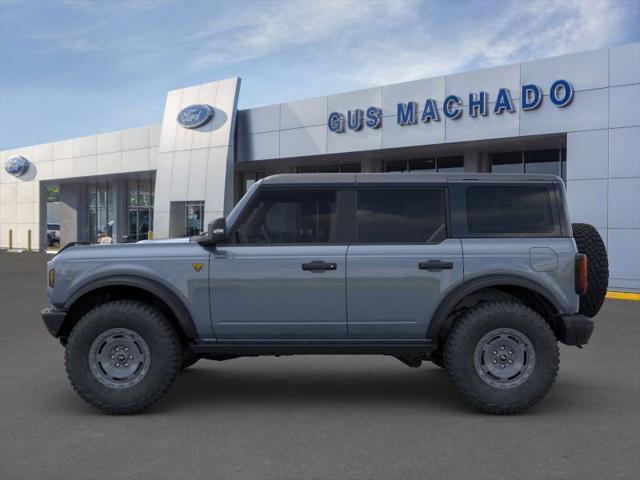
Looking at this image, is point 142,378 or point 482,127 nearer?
point 142,378

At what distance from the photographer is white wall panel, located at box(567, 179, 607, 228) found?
16.3 meters

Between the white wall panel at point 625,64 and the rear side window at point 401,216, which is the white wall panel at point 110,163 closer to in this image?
the white wall panel at point 625,64

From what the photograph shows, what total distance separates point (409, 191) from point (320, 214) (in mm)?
809

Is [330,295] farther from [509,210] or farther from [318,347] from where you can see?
[509,210]

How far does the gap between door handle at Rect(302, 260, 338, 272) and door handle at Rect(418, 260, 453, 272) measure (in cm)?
73

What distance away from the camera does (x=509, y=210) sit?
548cm

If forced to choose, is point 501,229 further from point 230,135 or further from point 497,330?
point 230,135

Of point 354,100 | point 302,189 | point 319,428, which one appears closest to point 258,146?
point 354,100

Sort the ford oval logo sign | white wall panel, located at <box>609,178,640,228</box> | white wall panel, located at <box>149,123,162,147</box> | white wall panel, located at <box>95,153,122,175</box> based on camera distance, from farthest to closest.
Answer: white wall panel, located at <box>95,153,122,175</box>, white wall panel, located at <box>149,123,162,147</box>, the ford oval logo sign, white wall panel, located at <box>609,178,640,228</box>

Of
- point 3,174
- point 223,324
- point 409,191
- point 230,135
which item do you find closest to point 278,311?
point 223,324

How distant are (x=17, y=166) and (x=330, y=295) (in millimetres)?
39501

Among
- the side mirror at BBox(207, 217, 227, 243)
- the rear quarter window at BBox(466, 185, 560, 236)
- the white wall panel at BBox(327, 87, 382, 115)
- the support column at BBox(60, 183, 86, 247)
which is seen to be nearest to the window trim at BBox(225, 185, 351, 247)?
the side mirror at BBox(207, 217, 227, 243)

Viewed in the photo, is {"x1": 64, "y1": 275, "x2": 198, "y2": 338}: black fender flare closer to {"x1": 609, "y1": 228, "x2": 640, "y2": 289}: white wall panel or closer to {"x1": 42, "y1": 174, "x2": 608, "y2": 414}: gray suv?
{"x1": 42, "y1": 174, "x2": 608, "y2": 414}: gray suv

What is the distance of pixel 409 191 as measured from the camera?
5.51m
